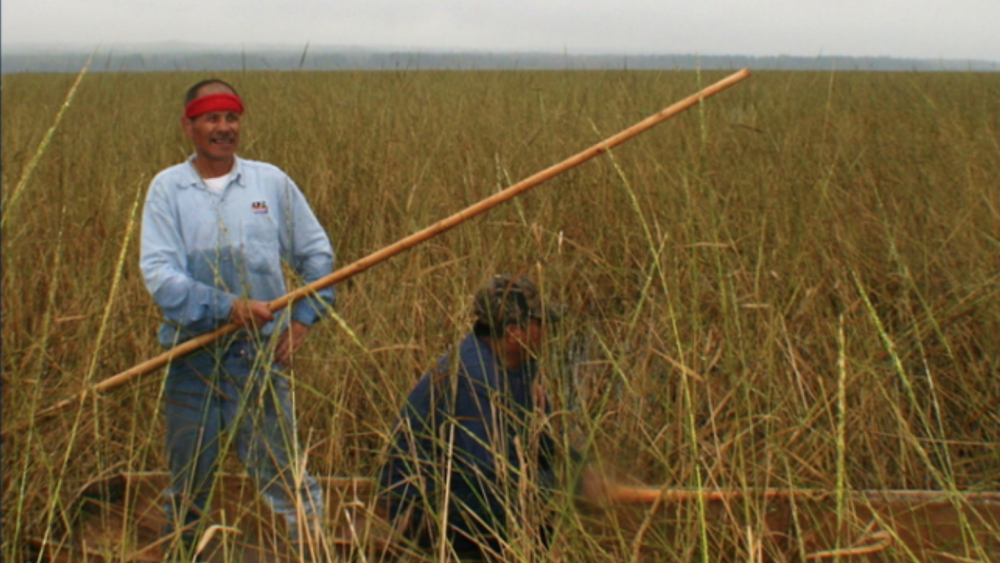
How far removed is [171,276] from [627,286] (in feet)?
4.80

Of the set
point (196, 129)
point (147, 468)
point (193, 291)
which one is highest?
point (196, 129)

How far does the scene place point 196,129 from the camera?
2.06 meters

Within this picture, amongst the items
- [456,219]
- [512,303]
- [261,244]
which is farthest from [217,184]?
[512,303]

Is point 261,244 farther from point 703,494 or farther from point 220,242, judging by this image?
point 703,494

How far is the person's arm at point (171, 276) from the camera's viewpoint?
1880mm

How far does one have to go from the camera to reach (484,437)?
1936 mm

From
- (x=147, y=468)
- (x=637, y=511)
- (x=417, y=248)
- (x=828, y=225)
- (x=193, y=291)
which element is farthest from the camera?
(x=828, y=225)

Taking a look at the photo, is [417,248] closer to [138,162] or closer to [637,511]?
[637,511]

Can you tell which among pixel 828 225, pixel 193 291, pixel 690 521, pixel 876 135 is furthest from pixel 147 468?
pixel 876 135

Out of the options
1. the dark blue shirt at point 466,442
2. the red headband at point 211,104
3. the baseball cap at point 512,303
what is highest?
the red headband at point 211,104

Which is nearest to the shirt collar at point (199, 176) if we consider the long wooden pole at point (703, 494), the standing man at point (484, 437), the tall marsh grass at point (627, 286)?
the tall marsh grass at point (627, 286)

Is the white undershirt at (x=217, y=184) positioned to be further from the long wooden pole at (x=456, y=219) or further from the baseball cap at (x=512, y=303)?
the baseball cap at (x=512, y=303)

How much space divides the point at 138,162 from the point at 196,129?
7.89ft

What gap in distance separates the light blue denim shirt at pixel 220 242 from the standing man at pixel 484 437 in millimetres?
345
